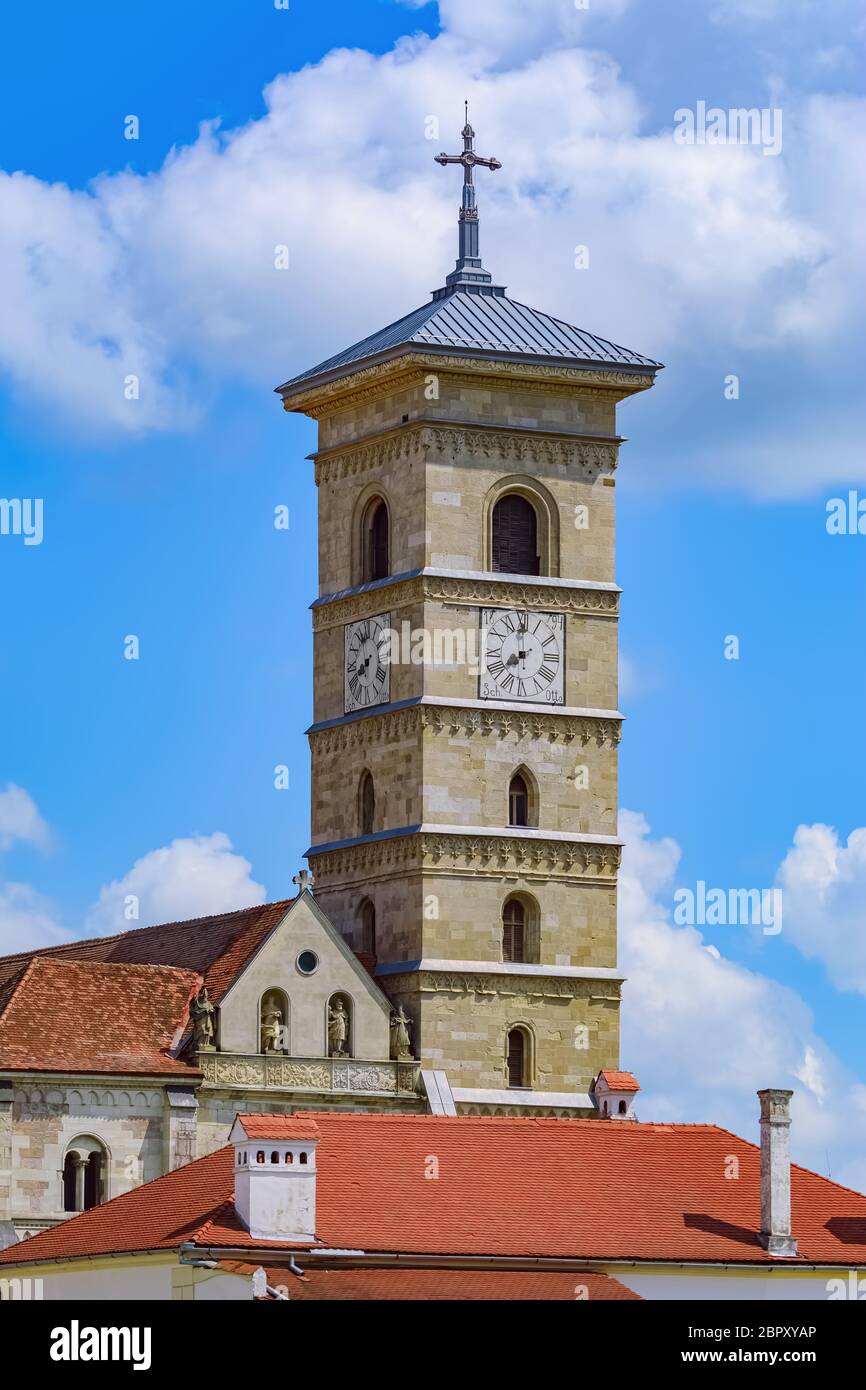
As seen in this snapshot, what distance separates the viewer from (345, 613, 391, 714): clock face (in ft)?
265

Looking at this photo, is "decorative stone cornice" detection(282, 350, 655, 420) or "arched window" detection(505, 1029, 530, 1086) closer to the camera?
"arched window" detection(505, 1029, 530, 1086)

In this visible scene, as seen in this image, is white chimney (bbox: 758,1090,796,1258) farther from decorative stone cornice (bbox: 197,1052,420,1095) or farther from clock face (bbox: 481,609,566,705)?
clock face (bbox: 481,609,566,705)

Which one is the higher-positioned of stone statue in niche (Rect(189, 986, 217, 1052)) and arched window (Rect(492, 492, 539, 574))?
arched window (Rect(492, 492, 539, 574))

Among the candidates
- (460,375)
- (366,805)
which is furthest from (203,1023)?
(460,375)

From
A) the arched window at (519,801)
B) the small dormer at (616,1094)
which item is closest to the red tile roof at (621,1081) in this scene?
the small dormer at (616,1094)

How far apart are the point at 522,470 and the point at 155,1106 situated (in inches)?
640

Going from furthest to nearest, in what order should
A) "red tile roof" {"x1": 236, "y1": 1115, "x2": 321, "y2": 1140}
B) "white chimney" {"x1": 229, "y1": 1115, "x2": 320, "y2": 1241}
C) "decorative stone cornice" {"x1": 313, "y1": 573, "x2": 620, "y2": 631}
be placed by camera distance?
"decorative stone cornice" {"x1": 313, "y1": 573, "x2": 620, "y2": 631}, "red tile roof" {"x1": 236, "y1": 1115, "x2": 321, "y2": 1140}, "white chimney" {"x1": 229, "y1": 1115, "x2": 320, "y2": 1241}

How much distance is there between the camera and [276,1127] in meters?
61.8

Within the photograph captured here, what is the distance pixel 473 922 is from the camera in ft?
259

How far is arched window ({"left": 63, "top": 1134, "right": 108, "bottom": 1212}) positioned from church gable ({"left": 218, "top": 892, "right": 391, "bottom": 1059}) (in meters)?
3.84

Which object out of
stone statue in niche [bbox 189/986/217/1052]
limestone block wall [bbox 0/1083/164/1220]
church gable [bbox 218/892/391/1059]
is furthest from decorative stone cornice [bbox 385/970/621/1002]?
limestone block wall [bbox 0/1083/164/1220]
